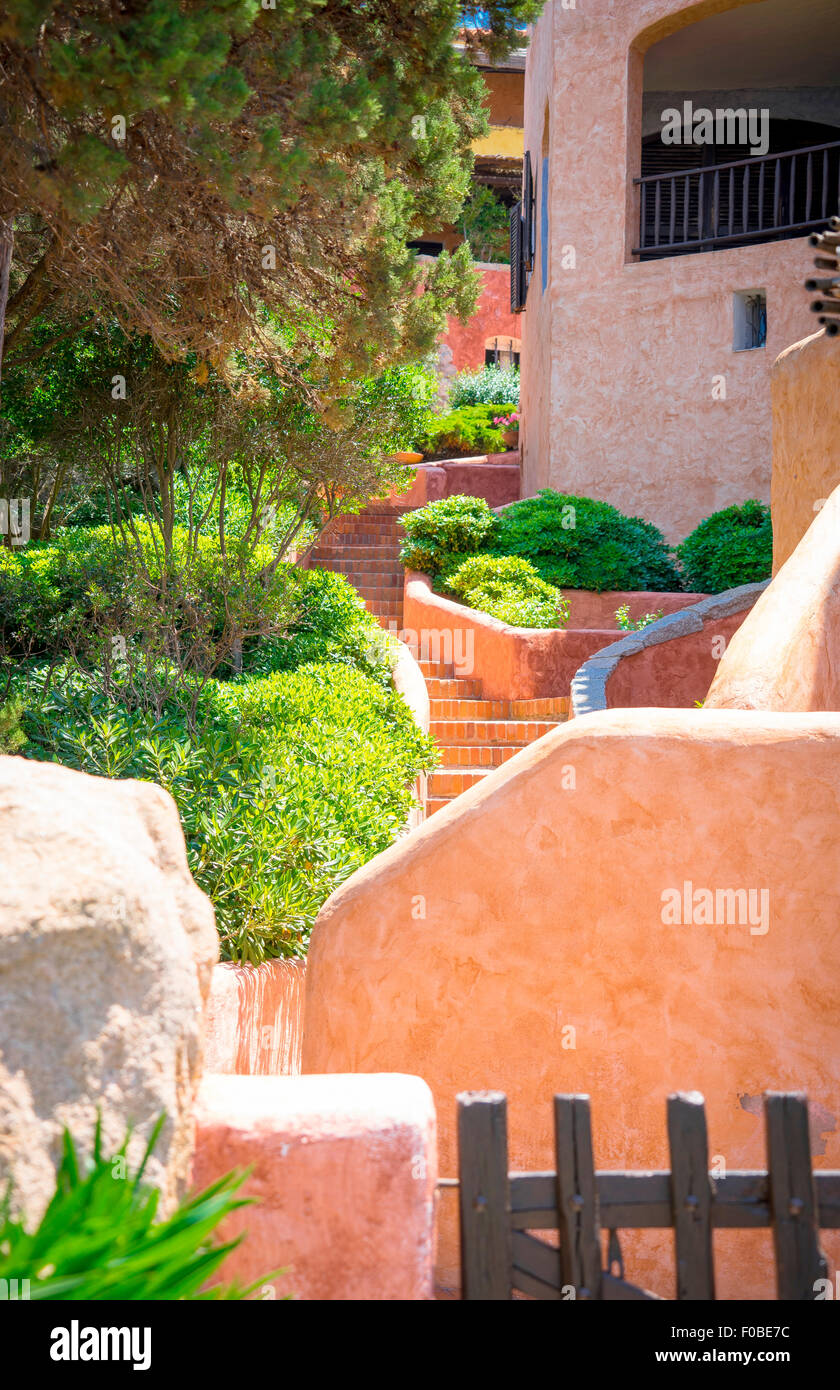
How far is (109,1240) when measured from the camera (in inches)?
77.3

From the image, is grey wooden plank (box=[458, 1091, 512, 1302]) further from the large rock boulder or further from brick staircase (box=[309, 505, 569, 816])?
brick staircase (box=[309, 505, 569, 816])

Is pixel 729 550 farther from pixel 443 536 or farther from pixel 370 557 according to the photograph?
pixel 370 557

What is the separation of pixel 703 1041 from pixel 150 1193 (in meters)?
2.05

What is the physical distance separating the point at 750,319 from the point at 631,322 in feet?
5.49

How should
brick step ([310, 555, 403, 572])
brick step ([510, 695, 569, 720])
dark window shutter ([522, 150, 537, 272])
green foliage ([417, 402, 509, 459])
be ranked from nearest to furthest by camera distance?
1. brick step ([510, 695, 569, 720])
2. brick step ([310, 555, 403, 572])
3. dark window shutter ([522, 150, 537, 272])
4. green foliage ([417, 402, 509, 459])

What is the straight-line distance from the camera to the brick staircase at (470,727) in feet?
32.8

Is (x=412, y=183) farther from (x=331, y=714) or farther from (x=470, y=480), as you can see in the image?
(x=470, y=480)

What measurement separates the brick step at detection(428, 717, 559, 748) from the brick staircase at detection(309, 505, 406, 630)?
4661 millimetres

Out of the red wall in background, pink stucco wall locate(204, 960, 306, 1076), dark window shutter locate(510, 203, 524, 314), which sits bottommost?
pink stucco wall locate(204, 960, 306, 1076)

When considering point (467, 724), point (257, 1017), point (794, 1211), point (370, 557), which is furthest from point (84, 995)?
point (370, 557)

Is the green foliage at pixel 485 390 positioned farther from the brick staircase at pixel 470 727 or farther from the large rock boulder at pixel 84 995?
the large rock boulder at pixel 84 995

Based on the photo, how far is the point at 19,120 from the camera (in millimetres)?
5066

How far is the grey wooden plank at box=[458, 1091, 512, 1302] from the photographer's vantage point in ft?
7.73

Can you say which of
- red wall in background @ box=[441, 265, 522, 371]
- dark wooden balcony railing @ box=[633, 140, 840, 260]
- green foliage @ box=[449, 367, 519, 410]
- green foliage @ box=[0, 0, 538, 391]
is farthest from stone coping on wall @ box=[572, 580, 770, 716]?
red wall in background @ box=[441, 265, 522, 371]
